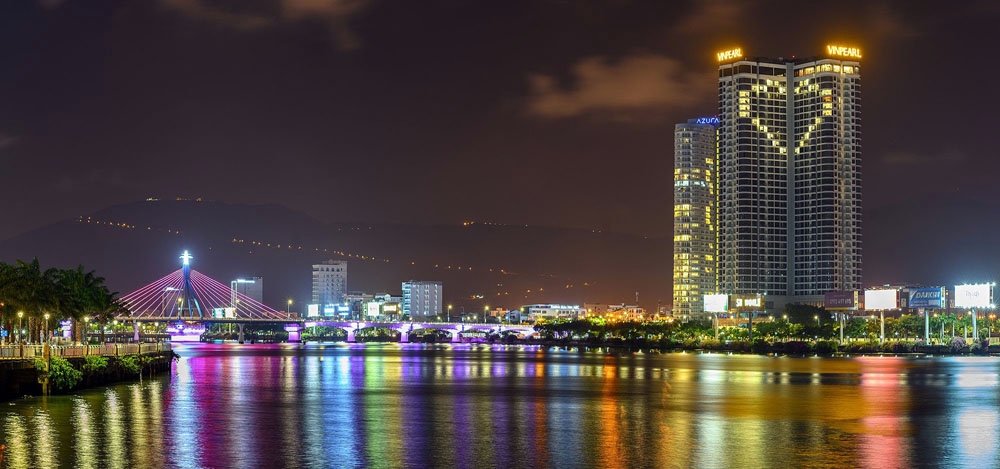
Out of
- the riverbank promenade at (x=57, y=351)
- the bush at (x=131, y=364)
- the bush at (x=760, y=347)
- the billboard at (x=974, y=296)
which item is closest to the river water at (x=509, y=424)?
the bush at (x=131, y=364)

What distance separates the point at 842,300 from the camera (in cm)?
18762

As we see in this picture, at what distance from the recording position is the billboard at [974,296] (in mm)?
160125

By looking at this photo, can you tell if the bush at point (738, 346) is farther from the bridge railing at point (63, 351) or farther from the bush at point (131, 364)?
the bush at point (131, 364)

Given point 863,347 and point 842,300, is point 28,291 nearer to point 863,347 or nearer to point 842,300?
point 863,347

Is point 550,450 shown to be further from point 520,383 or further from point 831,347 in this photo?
point 831,347

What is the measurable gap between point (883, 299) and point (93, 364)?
12938 cm

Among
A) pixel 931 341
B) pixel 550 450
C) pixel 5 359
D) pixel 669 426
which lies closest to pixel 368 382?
pixel 5 359

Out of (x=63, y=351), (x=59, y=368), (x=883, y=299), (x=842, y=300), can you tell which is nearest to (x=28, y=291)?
(x=63, y=351)

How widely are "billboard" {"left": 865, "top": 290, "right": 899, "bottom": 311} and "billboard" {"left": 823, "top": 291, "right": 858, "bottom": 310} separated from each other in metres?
6.21

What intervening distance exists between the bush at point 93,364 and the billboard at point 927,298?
121 metres

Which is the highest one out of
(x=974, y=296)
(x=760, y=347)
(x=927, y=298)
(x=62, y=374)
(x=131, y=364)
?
(x=974, y=296)

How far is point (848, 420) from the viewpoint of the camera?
181 feet

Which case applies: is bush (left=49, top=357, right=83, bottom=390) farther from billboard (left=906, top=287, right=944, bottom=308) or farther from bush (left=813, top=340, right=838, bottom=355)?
bush (left=813, top=340, right=838, bottom=355)

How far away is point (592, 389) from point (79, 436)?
4070cm
